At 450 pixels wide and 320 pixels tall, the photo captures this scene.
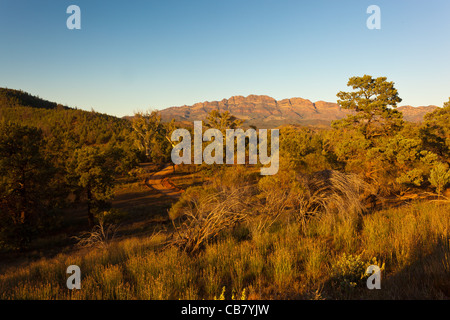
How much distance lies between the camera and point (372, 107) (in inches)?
534

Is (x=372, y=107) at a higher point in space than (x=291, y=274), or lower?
higher

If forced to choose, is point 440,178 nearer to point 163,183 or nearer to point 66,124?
point 163,183

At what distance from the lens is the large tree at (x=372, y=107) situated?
13.6m

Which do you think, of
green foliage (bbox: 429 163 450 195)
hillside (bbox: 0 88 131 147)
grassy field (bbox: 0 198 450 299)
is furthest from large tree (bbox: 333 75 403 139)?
hillside (bbox: 0 88 131 147)

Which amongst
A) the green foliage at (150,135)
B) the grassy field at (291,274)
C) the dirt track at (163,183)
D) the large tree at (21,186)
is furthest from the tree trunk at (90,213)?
the green foliage at (150,135)

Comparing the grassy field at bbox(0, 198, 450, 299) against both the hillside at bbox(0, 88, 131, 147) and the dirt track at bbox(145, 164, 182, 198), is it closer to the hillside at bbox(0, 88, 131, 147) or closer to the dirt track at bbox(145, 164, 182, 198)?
the dirt track at bbox(145, 164, 182, 198)

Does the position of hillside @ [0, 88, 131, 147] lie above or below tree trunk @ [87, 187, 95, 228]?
above

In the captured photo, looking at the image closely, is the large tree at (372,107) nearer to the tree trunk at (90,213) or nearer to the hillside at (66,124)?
the tree trunk at (90,213)

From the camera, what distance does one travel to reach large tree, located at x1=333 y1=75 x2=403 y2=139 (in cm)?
1364

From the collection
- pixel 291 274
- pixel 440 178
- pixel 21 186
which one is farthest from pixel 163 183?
pixel 291 274

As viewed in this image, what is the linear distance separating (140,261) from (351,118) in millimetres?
15247
